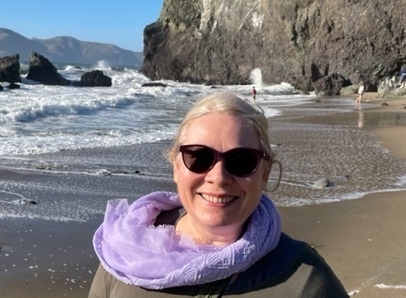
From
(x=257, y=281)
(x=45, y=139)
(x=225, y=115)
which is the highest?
(x=225, y=115)

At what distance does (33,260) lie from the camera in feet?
15.1

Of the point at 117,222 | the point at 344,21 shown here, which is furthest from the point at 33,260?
the point at 344,21

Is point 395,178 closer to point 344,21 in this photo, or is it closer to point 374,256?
point 374,256

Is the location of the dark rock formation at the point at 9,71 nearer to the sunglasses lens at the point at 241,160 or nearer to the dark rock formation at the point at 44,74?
the dark rock formation at the point at 44,74

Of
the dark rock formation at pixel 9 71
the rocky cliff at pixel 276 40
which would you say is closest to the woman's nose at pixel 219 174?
the rocky cliff at pixel 276 40

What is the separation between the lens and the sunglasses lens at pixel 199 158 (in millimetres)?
1565

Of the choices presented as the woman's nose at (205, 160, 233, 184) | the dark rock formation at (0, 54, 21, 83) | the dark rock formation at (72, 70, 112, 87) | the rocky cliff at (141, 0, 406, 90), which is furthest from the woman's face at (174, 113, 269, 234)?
the dark rock formation at (72, 70, 112, 87)

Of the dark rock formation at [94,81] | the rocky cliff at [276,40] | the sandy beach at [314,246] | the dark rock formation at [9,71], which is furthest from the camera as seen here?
the dark rock formation at [94,81]

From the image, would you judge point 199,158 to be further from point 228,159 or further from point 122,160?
point 122,160

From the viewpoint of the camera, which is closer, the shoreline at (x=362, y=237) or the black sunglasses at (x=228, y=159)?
the black sunglasses at (x=228, y=159)

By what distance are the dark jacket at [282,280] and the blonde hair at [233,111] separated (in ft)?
0.91

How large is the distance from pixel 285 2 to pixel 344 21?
6649 mm

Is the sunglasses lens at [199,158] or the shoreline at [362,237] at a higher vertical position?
the sunglasses lens at [199,158]

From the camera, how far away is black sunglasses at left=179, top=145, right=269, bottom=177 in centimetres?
155
